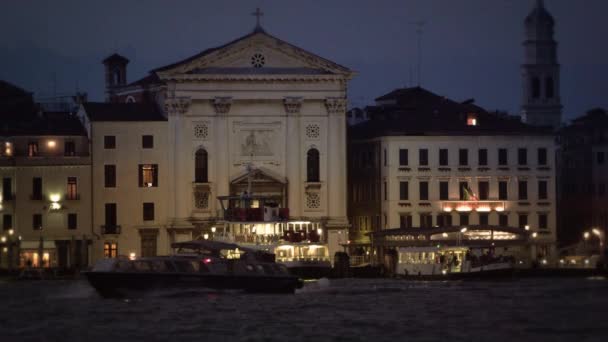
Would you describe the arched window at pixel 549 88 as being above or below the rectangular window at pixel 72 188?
above

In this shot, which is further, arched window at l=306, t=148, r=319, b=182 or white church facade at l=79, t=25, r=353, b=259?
arched window at l=306, t=148, r=319, b=182

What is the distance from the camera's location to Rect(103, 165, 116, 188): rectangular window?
128 metres

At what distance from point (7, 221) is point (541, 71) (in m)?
45.6

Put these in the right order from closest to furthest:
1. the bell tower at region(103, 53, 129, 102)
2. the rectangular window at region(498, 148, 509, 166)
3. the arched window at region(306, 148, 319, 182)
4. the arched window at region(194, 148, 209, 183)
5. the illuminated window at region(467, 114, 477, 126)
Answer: the arched window at region(194, 148, 209, 183) < the arched window at region(306, 148, 319, 182) < the rectangular window at region(498, 148, 509, 166) < the illuminated window at region(467, 114, 477, 126) < the bell tower at region(103, 53, 129, 102)

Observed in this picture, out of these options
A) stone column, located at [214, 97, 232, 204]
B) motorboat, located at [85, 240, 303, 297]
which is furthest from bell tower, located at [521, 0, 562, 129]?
motorboat, located at [85, 240, 303, 297]

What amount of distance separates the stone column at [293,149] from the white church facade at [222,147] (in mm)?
56

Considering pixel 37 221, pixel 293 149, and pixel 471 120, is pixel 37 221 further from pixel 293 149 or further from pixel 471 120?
pixel 471 120

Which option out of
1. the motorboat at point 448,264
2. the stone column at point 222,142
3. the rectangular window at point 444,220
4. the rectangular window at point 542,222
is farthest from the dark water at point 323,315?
the rectangular window at point 542,222

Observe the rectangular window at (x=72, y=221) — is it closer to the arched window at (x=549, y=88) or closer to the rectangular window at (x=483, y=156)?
the rectangular window at (x=483, y=156)

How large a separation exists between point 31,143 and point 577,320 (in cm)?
5411

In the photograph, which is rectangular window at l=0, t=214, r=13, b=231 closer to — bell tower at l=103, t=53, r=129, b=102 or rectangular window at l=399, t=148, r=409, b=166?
rectangular window at l=399, t=148, r=409, b=166

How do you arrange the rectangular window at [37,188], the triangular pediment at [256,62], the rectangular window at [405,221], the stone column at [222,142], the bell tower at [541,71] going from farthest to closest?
the bell tower at [541,71]
the rectangular window at [405,221]
the stone column at [222,142]
the triangular pediment at [256,62]
the rectangular window at [37,188]

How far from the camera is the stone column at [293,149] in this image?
12875 centimetres

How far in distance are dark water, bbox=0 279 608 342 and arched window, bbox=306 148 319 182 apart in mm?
25123
